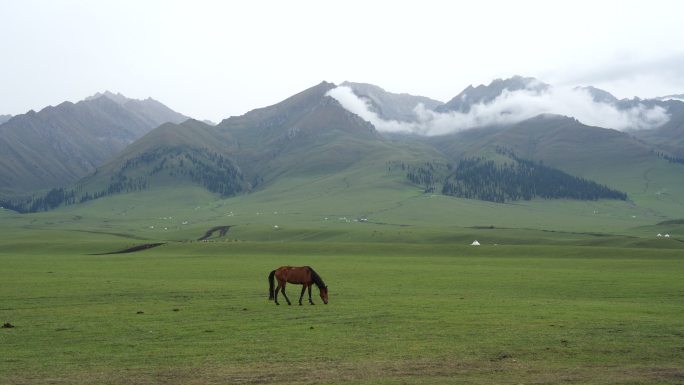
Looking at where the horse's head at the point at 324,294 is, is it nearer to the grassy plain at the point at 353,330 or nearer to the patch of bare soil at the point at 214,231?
the grassy plain at the point at 353,330

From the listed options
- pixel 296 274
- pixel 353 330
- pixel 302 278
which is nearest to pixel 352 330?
pixel 353 330

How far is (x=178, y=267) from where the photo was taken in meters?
71.9

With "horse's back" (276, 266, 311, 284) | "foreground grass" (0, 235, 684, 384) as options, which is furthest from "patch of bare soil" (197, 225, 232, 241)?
"horse's back" (276, 266, 311, 284)

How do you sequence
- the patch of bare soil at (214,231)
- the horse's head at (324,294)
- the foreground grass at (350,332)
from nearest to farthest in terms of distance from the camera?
the foreground grass at (350,332) < the horse's head at (324,294) < the patch of bare soil at (214,231)

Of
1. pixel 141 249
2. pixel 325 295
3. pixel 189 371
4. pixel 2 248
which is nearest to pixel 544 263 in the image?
pixel 325 295

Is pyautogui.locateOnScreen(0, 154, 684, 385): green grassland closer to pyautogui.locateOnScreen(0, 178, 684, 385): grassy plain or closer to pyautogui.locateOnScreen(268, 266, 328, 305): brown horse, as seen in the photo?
pyautogui.locateOnScreen(0, 178, 684, 385): grassy plain

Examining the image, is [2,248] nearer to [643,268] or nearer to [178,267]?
[178,267]

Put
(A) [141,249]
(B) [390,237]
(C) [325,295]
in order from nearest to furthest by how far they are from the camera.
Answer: (C) [325,295] → (A) [141,249] → (B) [390,237]

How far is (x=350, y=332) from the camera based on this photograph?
26.5 meters

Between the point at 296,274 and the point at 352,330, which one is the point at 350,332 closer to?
the point at 352,330

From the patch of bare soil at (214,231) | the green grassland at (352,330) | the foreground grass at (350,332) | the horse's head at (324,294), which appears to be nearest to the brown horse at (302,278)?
the horse's head at (324,294)

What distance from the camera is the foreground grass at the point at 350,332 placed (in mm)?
19625

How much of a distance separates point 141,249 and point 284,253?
31.6 metres

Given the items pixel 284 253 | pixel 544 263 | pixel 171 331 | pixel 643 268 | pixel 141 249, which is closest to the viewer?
pixel 171 331
